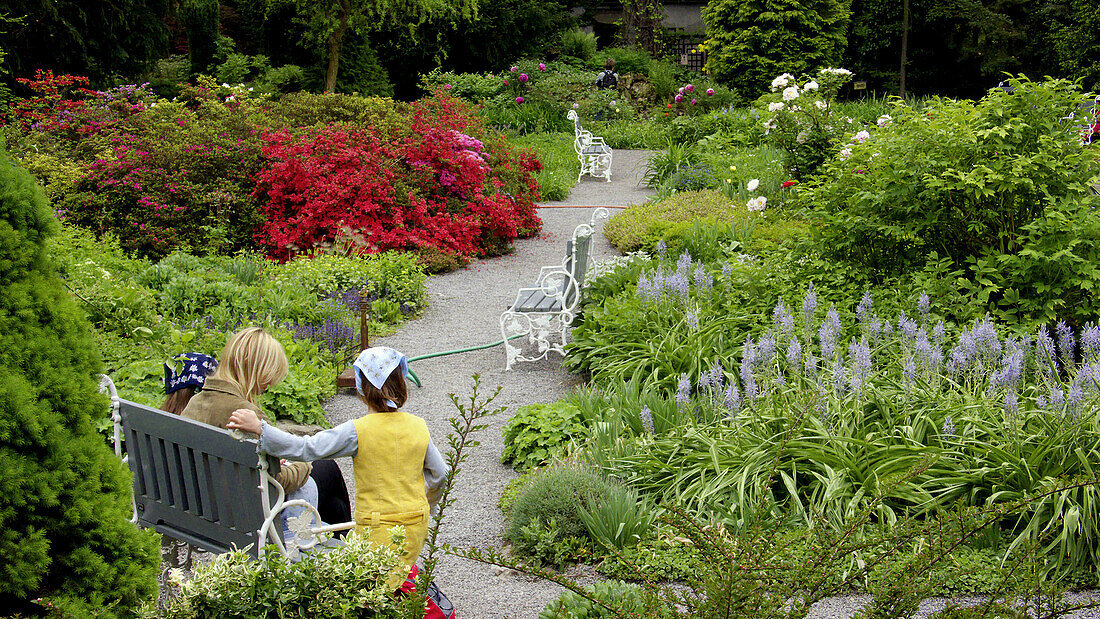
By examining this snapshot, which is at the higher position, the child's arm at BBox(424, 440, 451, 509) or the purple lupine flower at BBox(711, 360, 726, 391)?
the child's arm at BBox(424, 440, 451, 509)

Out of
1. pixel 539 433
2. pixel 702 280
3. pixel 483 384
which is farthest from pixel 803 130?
pixel 539 433

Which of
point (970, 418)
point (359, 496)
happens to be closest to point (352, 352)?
point (359, 496)

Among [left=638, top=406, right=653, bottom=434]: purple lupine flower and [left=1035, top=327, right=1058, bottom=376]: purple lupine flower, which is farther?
Result: [left=638, top=406, right=653, bottom=434]: purple lupine flower

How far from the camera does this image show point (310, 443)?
10.0 feet

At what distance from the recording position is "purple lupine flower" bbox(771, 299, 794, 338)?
5.22 meters

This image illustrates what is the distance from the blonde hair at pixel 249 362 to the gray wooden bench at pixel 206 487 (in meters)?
0.34

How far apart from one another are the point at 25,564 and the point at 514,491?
2705 millimetres

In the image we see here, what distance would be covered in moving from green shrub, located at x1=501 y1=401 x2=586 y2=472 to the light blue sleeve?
6.49ft

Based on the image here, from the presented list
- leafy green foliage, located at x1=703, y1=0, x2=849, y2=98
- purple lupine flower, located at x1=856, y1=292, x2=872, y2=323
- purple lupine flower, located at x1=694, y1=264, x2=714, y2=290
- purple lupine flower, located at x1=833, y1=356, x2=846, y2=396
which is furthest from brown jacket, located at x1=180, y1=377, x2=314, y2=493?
leafy green foliage, located at x1=703, y1=0, x2=849, y2=98

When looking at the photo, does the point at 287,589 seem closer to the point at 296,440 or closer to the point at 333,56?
the point at 296,440

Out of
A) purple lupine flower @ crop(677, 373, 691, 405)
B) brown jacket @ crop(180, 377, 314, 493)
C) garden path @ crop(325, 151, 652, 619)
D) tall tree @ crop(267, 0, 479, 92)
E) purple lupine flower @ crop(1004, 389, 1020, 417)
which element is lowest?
garden path @ crop(325, 151, 652, 619)

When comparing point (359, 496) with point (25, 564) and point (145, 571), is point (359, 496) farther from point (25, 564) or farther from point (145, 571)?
point (25, 564)

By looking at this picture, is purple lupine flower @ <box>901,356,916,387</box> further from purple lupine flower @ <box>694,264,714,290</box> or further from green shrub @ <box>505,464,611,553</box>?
purple lupine flower @ <box>694,264,714,290</box>

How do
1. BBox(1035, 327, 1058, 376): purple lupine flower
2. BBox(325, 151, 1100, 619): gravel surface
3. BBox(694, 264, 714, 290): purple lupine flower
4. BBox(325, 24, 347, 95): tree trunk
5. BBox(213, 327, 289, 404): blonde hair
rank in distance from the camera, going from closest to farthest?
BBox(213, 327, 289, 404): blonde hair, BBox(325, 151, 1100, 619): gravel surface, BBox(1035, 327, 1058, 376): purple lupine flower, BBox(694, 264, 714, 290): purple lupine flower, BBox(325, 24, 347, 95): tree trunk
